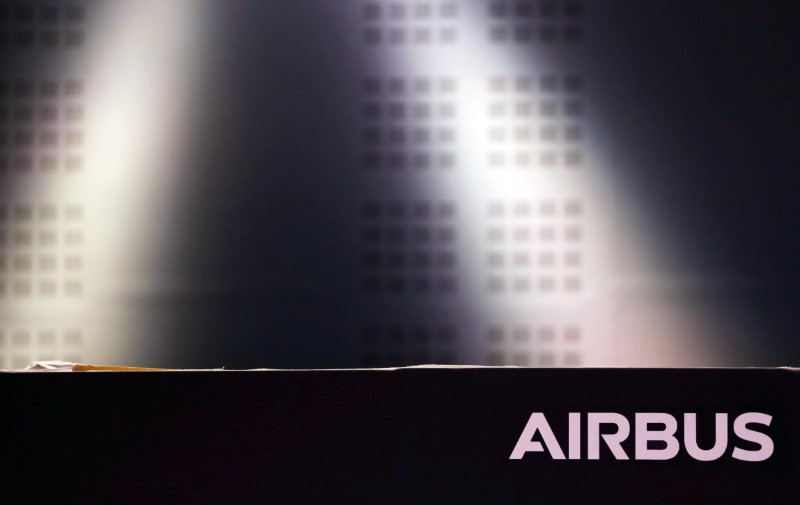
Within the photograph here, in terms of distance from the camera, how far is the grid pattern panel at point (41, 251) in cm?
207

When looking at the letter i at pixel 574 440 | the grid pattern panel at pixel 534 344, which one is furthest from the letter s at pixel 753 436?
the grid pattern panel at pixel 534 344

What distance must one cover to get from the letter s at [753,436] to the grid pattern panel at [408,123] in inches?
53.0

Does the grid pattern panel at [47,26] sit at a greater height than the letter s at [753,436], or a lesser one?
greater

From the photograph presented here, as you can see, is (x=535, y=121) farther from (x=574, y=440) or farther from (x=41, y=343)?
(x=41, y=343)

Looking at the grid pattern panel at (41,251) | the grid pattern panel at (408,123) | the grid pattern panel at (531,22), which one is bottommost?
the grid pattern panel at (41,251)

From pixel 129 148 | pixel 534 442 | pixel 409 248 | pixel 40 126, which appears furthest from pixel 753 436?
pixel 40 126

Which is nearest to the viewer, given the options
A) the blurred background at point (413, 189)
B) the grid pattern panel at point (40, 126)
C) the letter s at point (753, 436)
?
the letter s at point (753, 436)

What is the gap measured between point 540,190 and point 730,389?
4.17 ft

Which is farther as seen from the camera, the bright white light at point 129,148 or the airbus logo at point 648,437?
the bright white light at point 129,148

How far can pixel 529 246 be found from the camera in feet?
6.66

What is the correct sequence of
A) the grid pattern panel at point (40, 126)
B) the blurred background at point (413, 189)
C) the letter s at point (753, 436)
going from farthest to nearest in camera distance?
1. the grid pattern panel at point (40, 126)
2. the blurred background at point (413, 189)
3. the letter s at point (753, 436)

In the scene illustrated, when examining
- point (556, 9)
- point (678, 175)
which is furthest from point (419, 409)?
point (556, 9)

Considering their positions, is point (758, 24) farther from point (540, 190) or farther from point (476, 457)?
point (476, 457)

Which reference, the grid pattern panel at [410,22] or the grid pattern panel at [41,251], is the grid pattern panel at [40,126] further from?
the grid pattern panel at [410,22]
